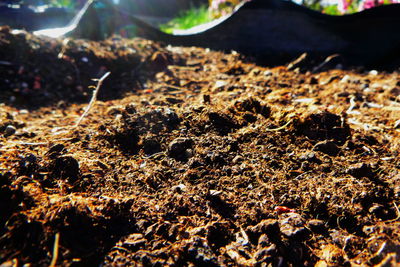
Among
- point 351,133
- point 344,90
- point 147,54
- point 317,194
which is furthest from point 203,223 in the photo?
point 147,54

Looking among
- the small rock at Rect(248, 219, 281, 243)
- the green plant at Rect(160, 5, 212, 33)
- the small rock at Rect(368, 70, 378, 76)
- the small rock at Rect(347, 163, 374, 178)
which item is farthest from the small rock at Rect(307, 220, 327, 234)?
the green plant at Rect(160, 5, 212, 33)

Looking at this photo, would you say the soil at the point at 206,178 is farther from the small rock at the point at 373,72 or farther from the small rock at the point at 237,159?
the small rock at the point at 373,72

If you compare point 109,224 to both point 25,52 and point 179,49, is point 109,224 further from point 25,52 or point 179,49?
point 179,49

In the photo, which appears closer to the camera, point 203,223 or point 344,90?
point 203,223

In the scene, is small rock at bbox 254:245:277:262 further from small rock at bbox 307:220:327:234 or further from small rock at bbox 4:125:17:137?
small rock at bbox 4:125:17:137

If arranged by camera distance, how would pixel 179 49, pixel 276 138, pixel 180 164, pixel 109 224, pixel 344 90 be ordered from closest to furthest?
pixel 109 224 → pixel 180 164 → pixel 276 138 → pixel 344 90 → pixel 179 49

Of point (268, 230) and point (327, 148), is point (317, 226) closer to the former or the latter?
point (268, 230)

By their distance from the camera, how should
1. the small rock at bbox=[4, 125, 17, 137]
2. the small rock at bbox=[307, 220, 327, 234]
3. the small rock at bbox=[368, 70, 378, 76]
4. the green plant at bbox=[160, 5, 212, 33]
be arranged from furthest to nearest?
the green plant at bbox=[160, 5, 212, 33], the small rock at bbox=[368, 70, 378, 76], the small rock at bbox=[4, 125, 17, 137], the small rock at bbox=[307, 220, 327, 234]

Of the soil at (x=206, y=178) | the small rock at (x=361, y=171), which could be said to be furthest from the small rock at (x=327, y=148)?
the small rock at (x=361, y=171)
